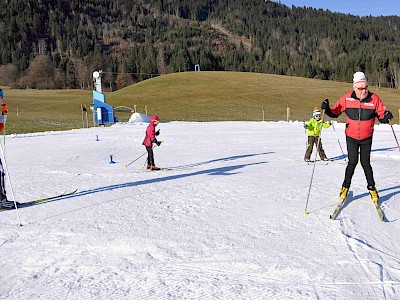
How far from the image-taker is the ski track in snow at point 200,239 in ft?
11.4

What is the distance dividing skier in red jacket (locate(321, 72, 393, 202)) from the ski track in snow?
23.3 inches

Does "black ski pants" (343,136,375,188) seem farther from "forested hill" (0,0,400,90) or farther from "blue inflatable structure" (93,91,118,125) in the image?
"forested hill" (0,0,400,90)

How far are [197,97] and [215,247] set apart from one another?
59.9 metres

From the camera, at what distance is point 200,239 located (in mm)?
4660

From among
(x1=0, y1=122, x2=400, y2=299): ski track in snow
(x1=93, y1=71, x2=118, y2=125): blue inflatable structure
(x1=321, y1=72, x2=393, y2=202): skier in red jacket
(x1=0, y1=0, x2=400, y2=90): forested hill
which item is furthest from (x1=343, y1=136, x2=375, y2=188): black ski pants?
(x1=0, y1=0, x2=400, y2=90): forested hill

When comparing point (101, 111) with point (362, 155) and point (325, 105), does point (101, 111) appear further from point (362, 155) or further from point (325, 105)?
point (362, 155)

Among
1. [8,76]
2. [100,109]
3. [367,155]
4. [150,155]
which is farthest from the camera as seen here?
[8,76]

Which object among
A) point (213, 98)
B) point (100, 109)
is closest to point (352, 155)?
point (100, 109)

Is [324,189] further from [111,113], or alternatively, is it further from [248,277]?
[111,113]

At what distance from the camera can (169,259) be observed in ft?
13.3

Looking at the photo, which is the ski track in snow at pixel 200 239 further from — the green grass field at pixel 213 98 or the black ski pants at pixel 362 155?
the green grass field at pixel 213 98

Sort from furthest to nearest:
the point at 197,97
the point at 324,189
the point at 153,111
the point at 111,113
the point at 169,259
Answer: the point at 197,97
the point at 153,111
the point at 111,113
the point at 324,189
the point at 169,259

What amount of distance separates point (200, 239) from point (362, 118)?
124 inches

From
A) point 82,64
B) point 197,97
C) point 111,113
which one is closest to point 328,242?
point 111,113
